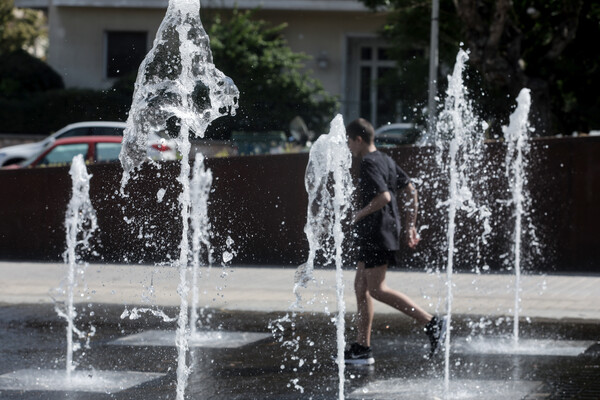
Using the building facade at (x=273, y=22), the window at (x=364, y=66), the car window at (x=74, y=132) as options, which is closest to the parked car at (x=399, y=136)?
the car window at (x=74, y=132)

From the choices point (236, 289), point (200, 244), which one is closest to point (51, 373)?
point (236, 289)

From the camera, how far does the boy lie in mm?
7469

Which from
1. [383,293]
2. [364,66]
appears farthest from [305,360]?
[364,66]

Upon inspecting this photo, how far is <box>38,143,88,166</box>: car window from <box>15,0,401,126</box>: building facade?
46.7ft

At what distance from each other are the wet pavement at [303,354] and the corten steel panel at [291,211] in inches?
82.6

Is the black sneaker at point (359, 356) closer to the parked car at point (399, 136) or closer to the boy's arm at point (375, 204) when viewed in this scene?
the boy's arm at point (375, 204)

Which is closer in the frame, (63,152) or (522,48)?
(63,152)

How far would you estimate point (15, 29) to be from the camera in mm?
43125

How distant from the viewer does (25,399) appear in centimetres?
643

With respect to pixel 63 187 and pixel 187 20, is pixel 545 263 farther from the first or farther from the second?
pixel 187 20

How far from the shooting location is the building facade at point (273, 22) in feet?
108

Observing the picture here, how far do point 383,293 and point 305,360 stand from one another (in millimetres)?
794

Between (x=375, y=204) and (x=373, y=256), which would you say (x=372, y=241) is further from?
(x=375, y=204)

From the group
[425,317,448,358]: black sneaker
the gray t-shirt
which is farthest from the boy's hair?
[425,317,448,358]: black sneaker
